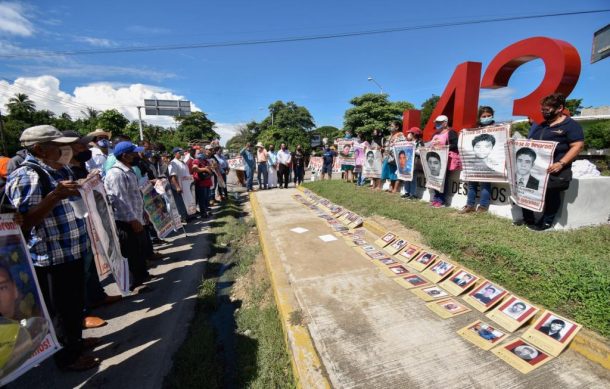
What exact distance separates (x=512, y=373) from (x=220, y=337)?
2.68 metres

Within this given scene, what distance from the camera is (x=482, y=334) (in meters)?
2.60

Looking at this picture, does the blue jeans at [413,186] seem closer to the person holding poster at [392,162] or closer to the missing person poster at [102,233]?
the person holding poster at [392,162]

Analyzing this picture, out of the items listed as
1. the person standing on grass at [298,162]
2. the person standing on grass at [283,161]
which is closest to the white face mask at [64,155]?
the person standing on grass at [283,161]

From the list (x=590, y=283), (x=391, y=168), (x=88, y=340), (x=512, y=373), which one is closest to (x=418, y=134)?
(x=391, y=168)

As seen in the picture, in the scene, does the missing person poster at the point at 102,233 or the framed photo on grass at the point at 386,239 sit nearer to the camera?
the missing person poster at the point at 102,233

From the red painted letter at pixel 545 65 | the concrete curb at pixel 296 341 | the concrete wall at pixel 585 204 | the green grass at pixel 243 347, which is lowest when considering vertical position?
the green grass at pixel 243 347

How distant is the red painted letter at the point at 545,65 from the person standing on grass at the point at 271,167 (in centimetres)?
844

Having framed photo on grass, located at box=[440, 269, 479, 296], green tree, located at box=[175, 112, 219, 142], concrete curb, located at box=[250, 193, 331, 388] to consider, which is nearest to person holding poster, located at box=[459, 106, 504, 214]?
framed photo on grass, located at box=[440, 269, 479, 296]

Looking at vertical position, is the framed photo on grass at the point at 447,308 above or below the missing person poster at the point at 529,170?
below

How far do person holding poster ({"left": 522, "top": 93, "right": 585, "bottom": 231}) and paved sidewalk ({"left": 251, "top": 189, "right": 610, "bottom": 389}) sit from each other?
7.87ft

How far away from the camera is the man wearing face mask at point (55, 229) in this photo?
221 cm

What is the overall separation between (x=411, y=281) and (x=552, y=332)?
139cm

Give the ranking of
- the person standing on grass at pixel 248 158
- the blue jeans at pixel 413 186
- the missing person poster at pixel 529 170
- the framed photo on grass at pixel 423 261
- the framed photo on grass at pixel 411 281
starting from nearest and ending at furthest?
the framed photo on grass at pixel 411 281, the framed photo on grass at pixel 423 261, the missing person poster at pixel 529 170, the blue jeans at pixel 413 186, the person standing on grass at pixel 248 158

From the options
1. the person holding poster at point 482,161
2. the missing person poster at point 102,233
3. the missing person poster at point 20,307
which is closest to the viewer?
the missing person poster at point 20,307
